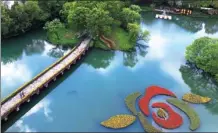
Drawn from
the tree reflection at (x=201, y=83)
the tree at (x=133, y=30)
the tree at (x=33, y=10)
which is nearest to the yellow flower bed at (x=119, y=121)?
the tree reflection at (x=201, y=83)

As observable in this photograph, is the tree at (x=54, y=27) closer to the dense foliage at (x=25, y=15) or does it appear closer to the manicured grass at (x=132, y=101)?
the dense foliage at (x=25, y=15)

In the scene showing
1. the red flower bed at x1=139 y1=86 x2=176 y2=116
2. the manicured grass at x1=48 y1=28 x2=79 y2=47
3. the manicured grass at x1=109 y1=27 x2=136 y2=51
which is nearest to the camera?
the red flower bed at x1=139 y1=86 x2=176 y2=116

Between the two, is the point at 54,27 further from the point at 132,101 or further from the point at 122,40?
the point at 132,101

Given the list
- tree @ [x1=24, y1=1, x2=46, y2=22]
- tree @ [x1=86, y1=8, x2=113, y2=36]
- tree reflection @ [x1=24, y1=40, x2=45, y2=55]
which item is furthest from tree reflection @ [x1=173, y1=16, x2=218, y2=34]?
tree reflection @ [x1=24, y1=40, x2=45, y2=55]

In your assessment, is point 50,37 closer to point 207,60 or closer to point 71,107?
point 71,107

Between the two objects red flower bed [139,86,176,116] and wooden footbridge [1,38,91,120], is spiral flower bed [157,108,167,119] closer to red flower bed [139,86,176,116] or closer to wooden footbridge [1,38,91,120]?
red flower bed [139,86,176,116]

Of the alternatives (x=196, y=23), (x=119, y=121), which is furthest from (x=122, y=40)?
(x=119, y=121)
